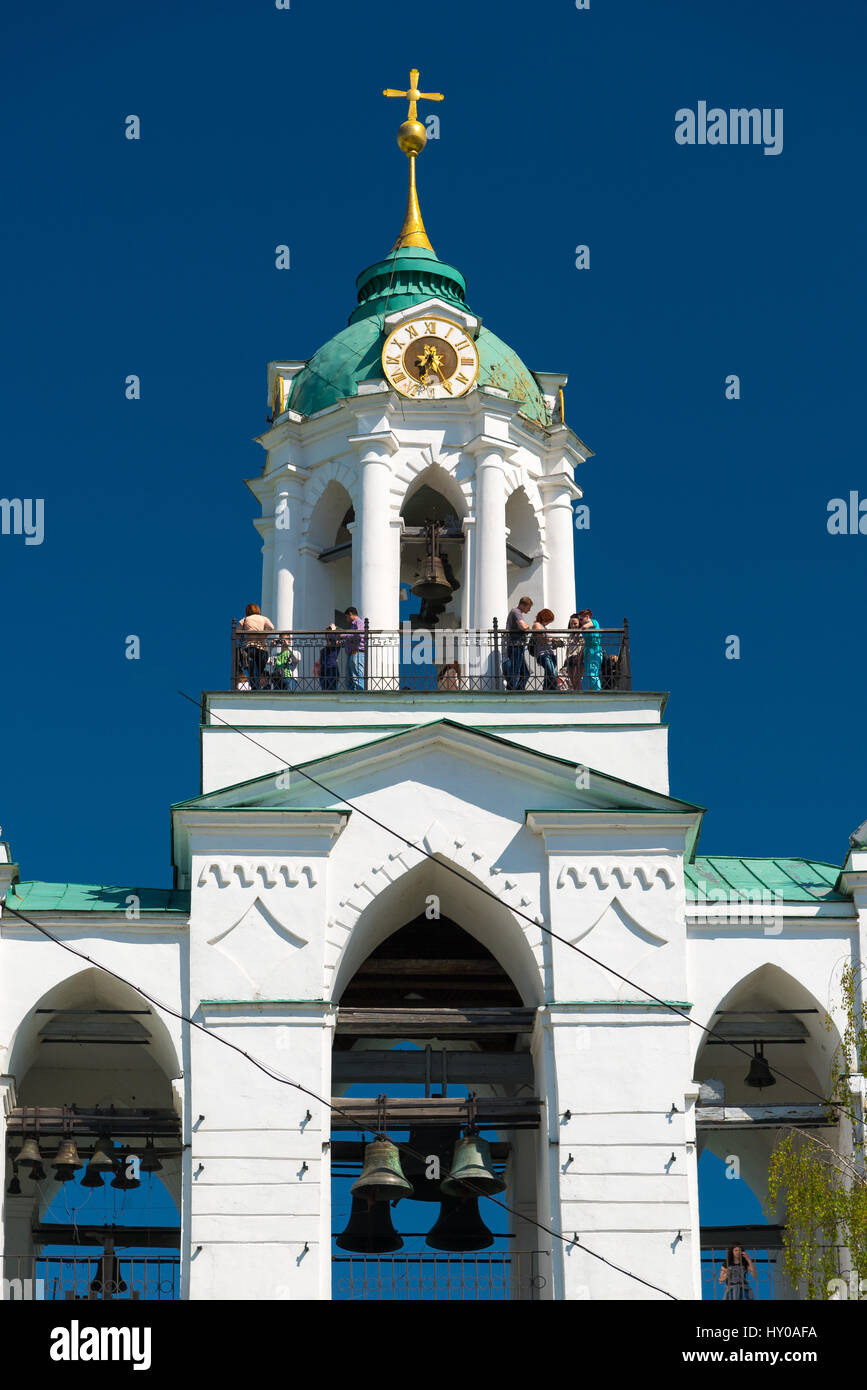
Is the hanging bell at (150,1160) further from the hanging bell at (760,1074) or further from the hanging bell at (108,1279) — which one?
the hanging bell at (760,1074)

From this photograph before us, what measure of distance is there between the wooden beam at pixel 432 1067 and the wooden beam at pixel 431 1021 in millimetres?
248

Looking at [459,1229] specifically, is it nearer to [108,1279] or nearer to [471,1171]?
[471,1171]

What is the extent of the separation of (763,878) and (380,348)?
7.92 meters

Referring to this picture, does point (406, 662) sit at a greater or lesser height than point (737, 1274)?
greater

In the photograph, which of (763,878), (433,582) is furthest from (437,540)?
(763,878)

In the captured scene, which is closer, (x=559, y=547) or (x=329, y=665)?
(x=329, y=665)

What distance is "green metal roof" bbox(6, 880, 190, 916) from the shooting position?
28.2m

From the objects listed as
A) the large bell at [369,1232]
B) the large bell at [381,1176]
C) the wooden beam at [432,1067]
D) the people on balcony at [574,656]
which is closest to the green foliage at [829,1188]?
the wooden beam at [432,1067]

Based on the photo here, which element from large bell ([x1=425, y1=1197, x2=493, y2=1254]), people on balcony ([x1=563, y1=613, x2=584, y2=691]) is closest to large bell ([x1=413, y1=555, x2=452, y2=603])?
people on balcony ([x1=563, y1=613, x2=584, y2=691])

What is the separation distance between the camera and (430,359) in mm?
32406

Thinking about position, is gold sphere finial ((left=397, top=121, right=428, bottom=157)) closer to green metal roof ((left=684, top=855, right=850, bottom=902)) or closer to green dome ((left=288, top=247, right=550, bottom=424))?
green dome ((left=288, top=247, right=550, bottom=424))

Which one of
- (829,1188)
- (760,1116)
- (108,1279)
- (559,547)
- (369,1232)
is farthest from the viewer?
(559,547)

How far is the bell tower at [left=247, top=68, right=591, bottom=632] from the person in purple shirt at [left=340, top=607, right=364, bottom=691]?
2.84 feet

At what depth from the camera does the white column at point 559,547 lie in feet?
106
